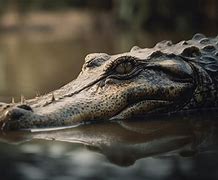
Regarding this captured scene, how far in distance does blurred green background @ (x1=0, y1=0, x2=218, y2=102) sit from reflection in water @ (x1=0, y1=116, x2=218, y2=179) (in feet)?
5.74

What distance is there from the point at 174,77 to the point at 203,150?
0.98 metres

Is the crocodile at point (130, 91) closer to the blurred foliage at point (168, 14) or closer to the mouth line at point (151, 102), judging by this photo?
the mouth line at point (151, 102)

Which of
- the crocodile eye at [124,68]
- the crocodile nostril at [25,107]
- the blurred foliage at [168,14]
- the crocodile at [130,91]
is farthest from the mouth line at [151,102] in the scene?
the blurred foliage at [168,14]

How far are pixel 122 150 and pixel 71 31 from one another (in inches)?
806

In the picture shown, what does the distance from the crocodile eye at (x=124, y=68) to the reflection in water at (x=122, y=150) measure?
1.20 ft

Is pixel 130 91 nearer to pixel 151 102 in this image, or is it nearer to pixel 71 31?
pixel 151 102

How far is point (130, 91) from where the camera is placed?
12.8ft

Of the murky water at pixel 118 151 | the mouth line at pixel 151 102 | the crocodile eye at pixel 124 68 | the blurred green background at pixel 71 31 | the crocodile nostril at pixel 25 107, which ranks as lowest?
the murky water at pixel 118 151

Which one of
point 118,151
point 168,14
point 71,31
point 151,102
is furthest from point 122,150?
point 71,31

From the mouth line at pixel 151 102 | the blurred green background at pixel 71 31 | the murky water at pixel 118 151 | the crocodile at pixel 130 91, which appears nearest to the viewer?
the murky water at pixel 118 151

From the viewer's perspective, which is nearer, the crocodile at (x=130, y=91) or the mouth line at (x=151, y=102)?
the crocodile at (x=130, y=91)

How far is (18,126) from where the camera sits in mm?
3623

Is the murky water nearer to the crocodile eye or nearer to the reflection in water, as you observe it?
the reflection in water

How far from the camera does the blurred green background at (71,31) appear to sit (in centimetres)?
795
